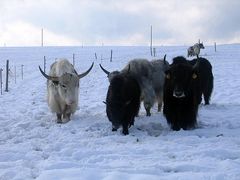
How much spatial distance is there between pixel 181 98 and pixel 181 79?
1.25ft

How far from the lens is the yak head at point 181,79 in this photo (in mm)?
8635

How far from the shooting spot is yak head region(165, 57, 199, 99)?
28.3 feet

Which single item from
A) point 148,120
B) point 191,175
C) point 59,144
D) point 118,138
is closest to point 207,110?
point 148,120

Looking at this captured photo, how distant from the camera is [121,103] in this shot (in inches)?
347

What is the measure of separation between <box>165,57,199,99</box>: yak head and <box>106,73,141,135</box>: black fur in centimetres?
74

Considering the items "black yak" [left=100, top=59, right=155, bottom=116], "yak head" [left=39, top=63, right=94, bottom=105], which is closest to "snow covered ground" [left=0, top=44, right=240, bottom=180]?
"black yak" [left=100, top=59, right=155, bottom=116]

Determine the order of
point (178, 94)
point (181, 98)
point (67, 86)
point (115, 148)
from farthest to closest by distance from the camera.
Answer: point (67, 86) < point (181, 98) < point (178, 94) < point (115, 148)

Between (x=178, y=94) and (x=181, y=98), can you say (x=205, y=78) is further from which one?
(x=178, y=94)

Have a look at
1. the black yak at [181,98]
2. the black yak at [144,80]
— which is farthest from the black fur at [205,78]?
the black yak at [181,98]

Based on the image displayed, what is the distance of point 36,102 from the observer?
559 inches

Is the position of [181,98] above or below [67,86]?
below

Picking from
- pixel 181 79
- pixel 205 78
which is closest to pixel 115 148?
pixel 181 79

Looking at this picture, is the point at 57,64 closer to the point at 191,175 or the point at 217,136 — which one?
the point at 217,136

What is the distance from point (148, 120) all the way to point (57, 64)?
2.54 m
